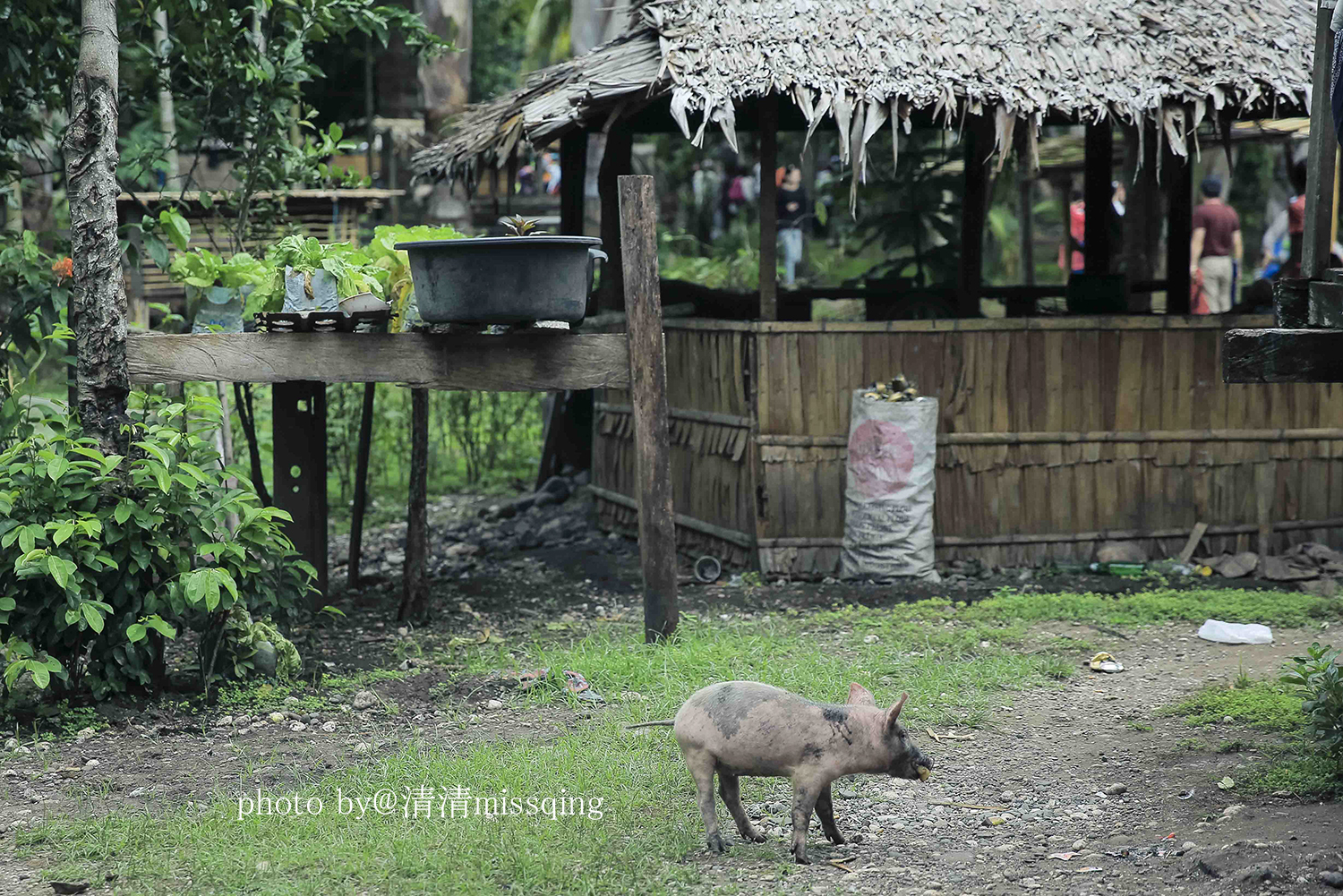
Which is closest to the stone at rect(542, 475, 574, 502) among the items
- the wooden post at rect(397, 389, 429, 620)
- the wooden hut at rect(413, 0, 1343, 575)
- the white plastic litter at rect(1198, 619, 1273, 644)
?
the wooden hut at rect(413, 0, 1343, 575)

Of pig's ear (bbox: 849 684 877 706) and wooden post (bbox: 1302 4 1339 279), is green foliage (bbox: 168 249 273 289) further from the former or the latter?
wooden post (bbox: 1302 4 1339 279)

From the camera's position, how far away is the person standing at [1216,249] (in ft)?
43.5

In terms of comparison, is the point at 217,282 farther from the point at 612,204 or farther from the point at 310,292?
the point at 612,204

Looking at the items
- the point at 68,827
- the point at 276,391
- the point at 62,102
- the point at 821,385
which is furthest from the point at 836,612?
the point at 62,102

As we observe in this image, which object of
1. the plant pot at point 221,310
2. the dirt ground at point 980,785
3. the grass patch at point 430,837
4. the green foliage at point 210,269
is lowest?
the dirt ground at point 980,785

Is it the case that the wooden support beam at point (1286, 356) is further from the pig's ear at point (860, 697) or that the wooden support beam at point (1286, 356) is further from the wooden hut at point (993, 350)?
the wooden hut at point (993, 350)

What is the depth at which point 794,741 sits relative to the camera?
346 centimetres

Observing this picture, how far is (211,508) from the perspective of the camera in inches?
198

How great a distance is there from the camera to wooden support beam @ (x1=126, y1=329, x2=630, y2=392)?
5410 mm

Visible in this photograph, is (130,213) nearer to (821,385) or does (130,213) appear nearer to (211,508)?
(211,508)

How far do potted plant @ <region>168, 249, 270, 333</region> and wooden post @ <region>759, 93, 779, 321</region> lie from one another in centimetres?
286

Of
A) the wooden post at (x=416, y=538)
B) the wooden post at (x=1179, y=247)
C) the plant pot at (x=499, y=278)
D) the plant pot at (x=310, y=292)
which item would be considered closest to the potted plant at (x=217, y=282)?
the plant pot at (x=310, y=292)

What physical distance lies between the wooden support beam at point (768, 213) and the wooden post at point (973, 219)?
2.14m

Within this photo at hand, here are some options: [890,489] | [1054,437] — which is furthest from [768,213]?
[1054,437]
